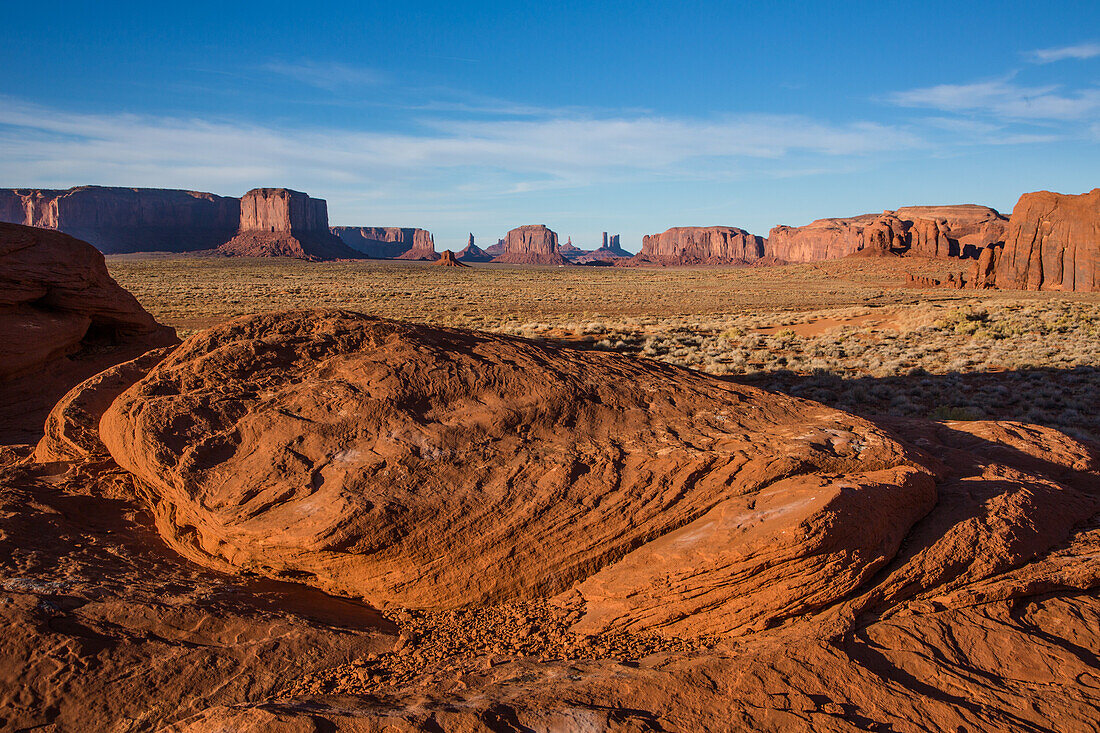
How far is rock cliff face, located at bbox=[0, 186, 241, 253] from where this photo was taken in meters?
125

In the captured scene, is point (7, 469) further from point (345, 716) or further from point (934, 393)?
point (934, 393)

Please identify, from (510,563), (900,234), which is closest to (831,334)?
(510,563)

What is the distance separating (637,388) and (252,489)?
3299 mm

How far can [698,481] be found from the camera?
4531 mm

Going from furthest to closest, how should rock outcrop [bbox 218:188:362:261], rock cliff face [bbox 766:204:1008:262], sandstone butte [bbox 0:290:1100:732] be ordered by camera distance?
rock outcrop [bbox 218:188:362:261], rock cliff face [bbox 766:204:1008:262], sandstone butte [bbox 0:290:1100:732]

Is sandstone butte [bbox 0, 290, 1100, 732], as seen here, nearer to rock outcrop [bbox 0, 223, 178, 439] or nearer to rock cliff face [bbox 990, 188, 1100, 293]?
rock outcrop [bbox 0, 223, 178, 439]

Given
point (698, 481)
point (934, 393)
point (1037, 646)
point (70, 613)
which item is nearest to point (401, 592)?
point (70, 613)

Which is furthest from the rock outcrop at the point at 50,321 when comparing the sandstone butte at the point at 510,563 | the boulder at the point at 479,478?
the boulder at the point at 479,478

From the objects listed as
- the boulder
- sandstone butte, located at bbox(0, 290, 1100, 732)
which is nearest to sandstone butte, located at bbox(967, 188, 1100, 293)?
sandstone butte, located at bbox(0, 290, 1100, 732)

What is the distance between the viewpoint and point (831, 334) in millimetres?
22828

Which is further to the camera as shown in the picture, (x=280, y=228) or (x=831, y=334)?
(x=280, y=228)

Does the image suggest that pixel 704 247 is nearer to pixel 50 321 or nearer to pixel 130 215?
pixel 130 215

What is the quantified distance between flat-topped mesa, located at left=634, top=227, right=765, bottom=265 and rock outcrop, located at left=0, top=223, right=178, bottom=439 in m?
170

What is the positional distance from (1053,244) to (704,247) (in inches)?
5507
